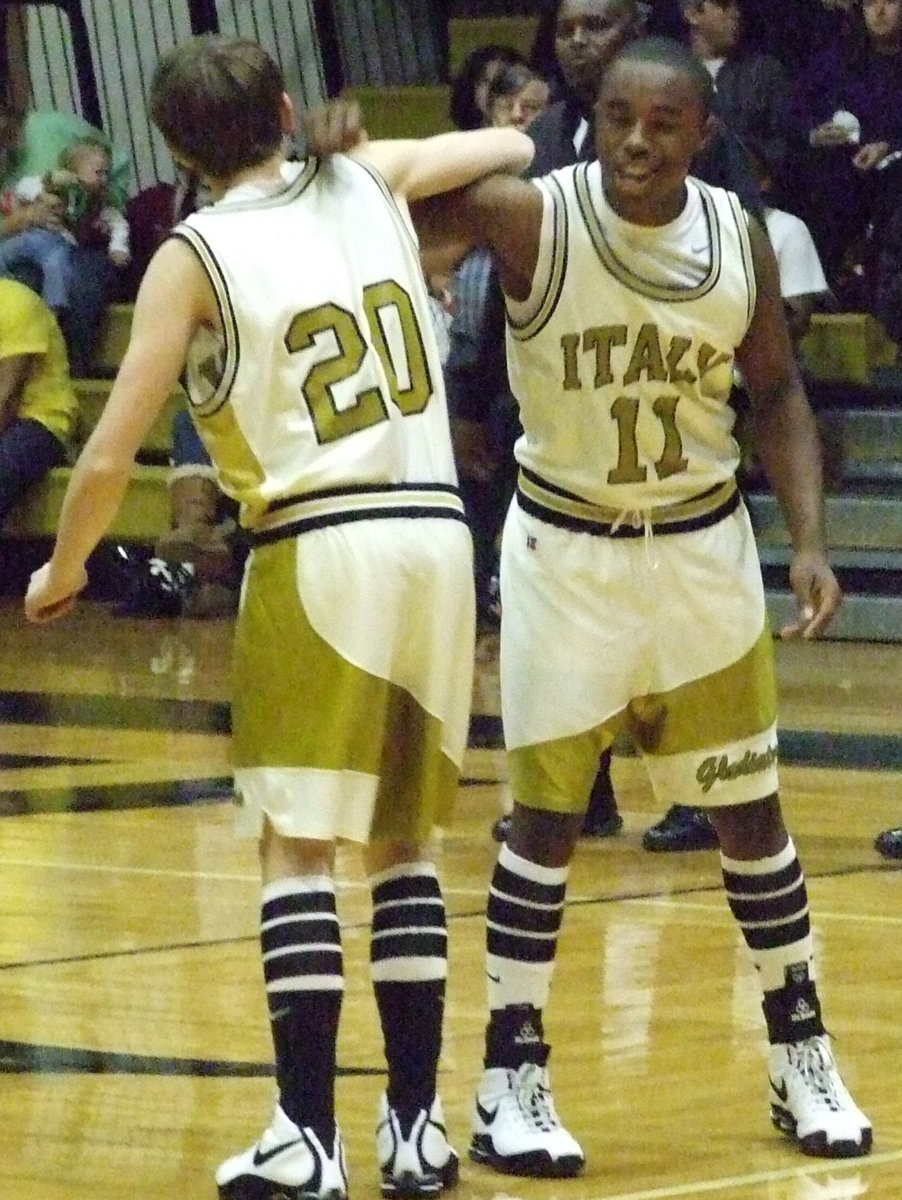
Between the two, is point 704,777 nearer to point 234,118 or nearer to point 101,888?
point 234,118

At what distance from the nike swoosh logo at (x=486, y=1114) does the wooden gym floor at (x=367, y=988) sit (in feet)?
0.23

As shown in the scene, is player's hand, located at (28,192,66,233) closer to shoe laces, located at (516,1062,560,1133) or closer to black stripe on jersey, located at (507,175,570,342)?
black stripe on jersey, located at (507,175,570,342)

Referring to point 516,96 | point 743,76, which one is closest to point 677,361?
point 516,96

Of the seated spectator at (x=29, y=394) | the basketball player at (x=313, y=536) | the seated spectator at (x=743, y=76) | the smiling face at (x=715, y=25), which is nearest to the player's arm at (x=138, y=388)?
the basketball player at (x=313, y=536)

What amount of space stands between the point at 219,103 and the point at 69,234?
840cm

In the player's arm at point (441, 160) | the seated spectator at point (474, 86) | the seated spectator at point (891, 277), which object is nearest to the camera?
the player's arm at point (441, 160)

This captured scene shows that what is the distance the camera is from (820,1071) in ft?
11.9

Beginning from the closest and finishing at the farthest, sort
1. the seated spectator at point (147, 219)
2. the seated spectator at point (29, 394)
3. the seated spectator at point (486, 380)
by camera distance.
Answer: the seated spectator at point (486, 380), the seated spectator at point (29, 394), the seated spectator at point (147, 219)

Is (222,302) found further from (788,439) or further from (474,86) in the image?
(474,86)

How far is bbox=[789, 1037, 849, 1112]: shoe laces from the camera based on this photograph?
11.8 ft

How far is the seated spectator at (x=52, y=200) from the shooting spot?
37.5 feet

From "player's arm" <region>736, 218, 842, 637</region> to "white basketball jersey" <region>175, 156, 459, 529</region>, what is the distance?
540 millimetres

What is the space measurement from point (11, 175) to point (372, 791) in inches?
351

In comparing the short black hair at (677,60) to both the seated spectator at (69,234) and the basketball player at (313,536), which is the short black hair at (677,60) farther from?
the seated spectator at (69,234)
